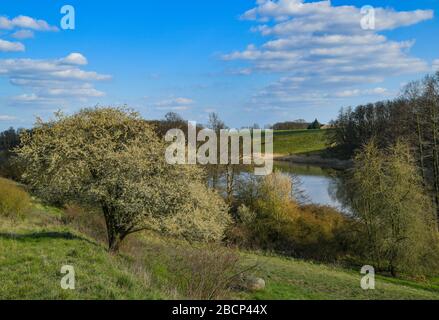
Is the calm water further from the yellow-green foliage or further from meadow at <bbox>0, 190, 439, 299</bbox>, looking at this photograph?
meadow at <bbox>0, 190, 439, 299</bbox>

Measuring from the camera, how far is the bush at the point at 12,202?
79.2 ft

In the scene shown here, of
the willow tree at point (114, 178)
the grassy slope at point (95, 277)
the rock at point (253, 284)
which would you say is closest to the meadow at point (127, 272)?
the grassy slope at point (95, 277)

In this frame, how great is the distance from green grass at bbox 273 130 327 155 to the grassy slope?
299 ft

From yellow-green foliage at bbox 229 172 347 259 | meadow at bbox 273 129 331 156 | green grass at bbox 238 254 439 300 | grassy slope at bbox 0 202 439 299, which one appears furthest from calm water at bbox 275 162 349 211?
meadow at bbox 273 129 331 156

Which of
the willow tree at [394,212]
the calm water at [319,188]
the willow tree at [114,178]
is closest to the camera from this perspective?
the willow tree at [114,178]

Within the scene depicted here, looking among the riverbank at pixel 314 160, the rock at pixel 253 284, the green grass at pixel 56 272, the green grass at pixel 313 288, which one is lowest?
the green grass at pixel 313 288

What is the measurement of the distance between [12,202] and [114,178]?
10.2 meters

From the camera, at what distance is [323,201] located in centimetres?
4184

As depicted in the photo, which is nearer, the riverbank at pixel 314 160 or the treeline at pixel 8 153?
the treeline at pixel 8 153

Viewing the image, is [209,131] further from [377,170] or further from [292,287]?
[292,287]

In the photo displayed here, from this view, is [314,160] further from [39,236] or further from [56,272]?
[56,272]

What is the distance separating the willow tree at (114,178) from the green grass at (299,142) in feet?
307

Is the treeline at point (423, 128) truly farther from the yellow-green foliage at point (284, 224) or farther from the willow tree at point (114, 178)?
the willow tree at point (114, 178)

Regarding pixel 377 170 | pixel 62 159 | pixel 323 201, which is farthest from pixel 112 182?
pixel 323 201
